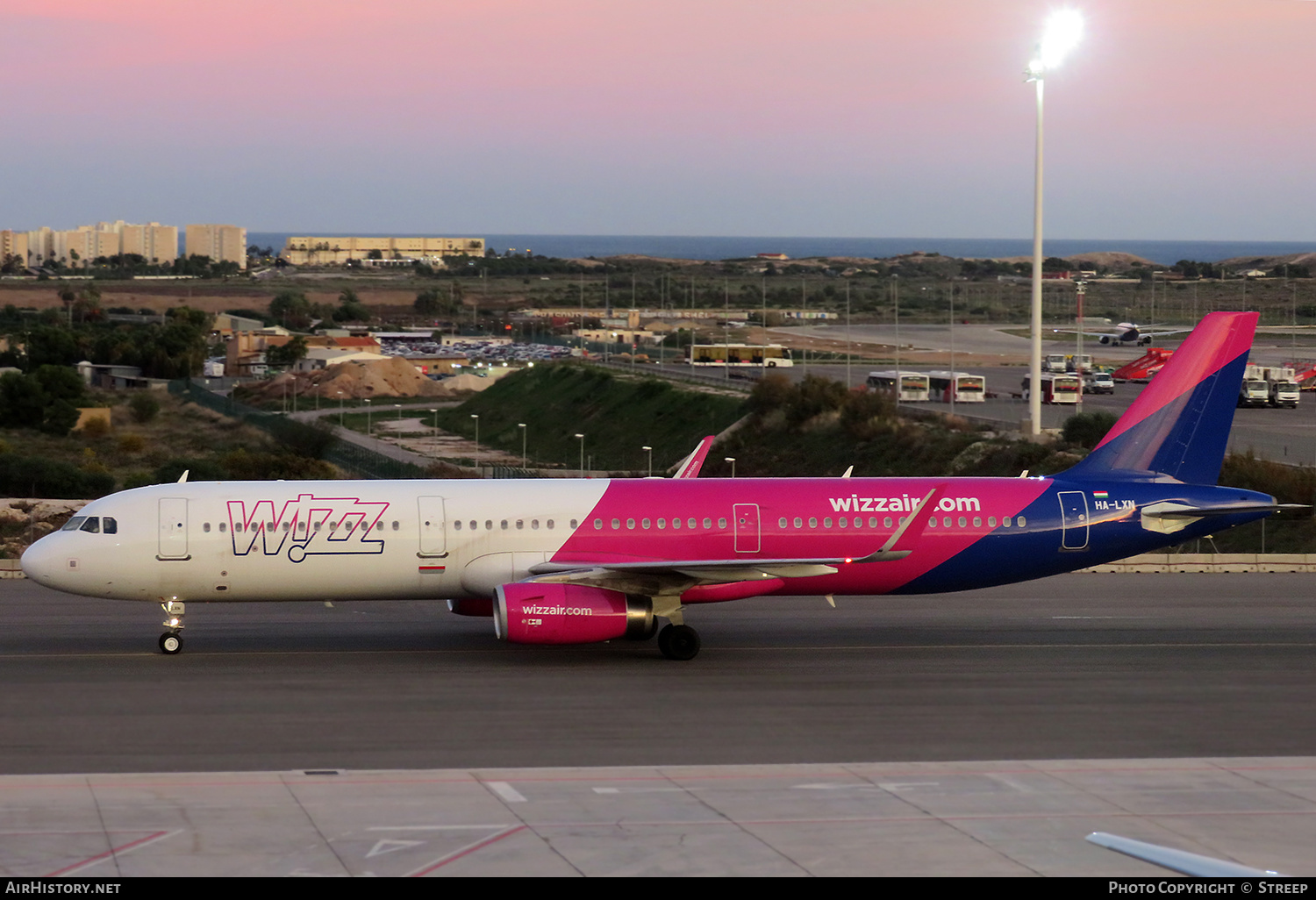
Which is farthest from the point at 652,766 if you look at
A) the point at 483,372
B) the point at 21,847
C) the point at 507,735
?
the point at 483,372

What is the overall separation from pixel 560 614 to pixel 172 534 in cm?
777

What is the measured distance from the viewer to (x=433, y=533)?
28906 millimetres

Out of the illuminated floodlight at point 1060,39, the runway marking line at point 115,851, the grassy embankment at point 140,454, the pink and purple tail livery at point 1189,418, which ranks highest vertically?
the illuminated floodlight at point 1060,39

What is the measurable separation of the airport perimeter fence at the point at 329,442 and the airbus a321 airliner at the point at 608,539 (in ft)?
102

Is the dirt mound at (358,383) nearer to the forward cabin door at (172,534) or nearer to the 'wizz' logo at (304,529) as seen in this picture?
the forward cabin door at (172,534)

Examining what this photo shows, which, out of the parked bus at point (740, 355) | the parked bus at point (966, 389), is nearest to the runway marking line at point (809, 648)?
the parked bus at point (966, 389)

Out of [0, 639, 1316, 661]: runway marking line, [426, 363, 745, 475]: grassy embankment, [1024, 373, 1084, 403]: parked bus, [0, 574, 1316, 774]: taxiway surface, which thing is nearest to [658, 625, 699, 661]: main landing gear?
[0, 574, 1316, 774]: taxiway surface

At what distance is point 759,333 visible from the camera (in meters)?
154

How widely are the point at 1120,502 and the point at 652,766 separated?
13.8 m

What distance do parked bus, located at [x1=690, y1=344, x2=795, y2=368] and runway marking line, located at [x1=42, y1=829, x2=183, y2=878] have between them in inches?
4076

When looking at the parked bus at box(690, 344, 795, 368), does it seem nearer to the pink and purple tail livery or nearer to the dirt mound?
the dirt mound

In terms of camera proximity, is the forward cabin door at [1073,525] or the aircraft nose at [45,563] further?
the forward cabin door at [1073,525]

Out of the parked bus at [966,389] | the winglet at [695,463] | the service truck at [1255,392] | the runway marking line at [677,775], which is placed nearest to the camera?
the runway marking line at [677,775]

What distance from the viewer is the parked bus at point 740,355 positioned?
12044cm
